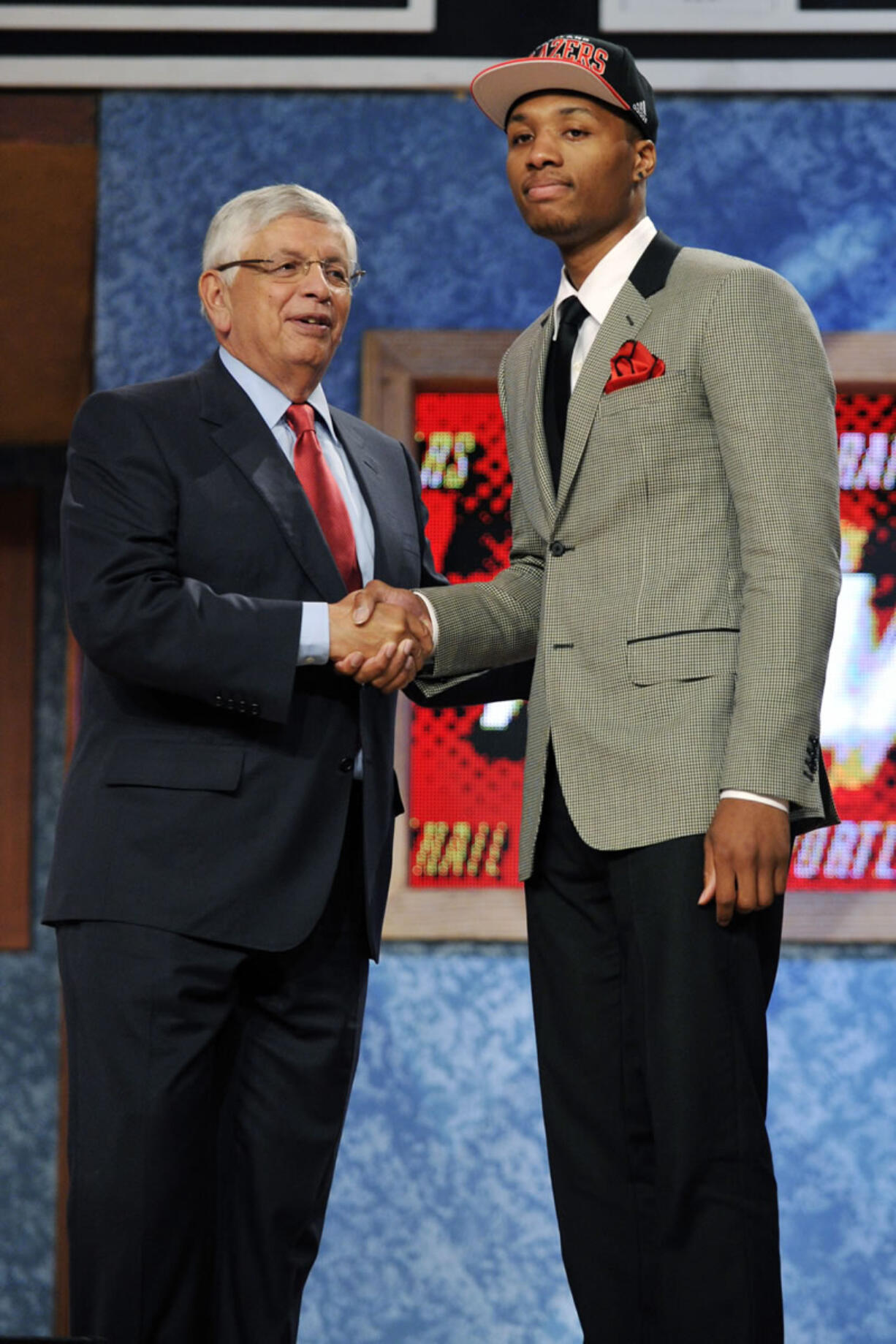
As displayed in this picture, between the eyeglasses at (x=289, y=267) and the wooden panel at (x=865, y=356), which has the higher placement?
the wooden panel at (x=865, y=356)

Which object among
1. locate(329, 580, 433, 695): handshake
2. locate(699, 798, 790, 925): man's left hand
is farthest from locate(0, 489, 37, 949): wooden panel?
locate(699, 798, 790, 925): man's left hand

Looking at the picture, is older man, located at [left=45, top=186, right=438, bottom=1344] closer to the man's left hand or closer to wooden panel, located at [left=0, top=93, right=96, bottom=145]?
the man's left hand

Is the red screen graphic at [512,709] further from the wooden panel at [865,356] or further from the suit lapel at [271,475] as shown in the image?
the suit lapel at [271,475]

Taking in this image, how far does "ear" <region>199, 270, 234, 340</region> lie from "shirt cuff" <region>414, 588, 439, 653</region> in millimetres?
480

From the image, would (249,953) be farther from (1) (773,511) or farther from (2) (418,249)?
(2) (418,249)

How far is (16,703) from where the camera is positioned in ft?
13.6

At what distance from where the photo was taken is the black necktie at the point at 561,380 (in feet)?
5.96

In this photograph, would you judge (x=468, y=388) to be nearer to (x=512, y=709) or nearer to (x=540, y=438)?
(x=512, y=709)

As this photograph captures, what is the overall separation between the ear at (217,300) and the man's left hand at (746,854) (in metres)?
1.01

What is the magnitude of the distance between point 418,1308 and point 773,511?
1858 mm

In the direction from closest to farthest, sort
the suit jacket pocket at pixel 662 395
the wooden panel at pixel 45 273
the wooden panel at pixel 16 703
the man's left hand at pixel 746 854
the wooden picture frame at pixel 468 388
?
the man's left hand at pixel 746 854 → the suit jacket pocket at pixel 662 395 → the wooden picture frame at pixel 468 388 → the wooden panel at pixel 45 273 → the wooden panel at pixel 16 703

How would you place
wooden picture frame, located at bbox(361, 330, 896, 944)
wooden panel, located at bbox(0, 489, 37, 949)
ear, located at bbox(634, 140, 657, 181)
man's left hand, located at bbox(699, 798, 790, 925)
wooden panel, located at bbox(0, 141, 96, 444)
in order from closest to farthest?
man's left hand, located at bbox(699, 798, 790, 925) < ear, located at bbox(634, 140, 657, 181) < wooden picture frame, located at bbox(361, 330, 896, 944) < wooden panel, located at bbox(0, 141, 96, 444) < wooden panel, located at bbox(0, 489, 37, 949)

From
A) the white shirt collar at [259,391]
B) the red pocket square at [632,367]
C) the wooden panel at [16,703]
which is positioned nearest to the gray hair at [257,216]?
A: the white shirt collar at [259,391]

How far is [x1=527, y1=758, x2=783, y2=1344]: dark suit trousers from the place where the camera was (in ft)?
5.12
